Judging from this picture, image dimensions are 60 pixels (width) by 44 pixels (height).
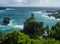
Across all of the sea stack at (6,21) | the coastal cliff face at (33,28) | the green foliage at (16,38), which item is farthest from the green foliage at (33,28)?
the sea stack at (6,21)

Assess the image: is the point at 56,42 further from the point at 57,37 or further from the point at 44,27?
the point at 44,27

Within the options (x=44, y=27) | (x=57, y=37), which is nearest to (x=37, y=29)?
(x=44, y=27)

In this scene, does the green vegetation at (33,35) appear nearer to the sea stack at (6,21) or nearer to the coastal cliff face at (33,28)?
the coastal cliff face at (33,28)

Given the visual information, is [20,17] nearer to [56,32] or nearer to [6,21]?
[6,21]

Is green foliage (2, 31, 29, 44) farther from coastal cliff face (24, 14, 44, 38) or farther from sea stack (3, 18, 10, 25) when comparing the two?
sea stack (3, 18, 10, 25)

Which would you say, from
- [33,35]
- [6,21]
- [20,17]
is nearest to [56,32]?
[33,35]

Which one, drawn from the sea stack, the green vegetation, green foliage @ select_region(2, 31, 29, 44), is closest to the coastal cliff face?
the green vegetation
